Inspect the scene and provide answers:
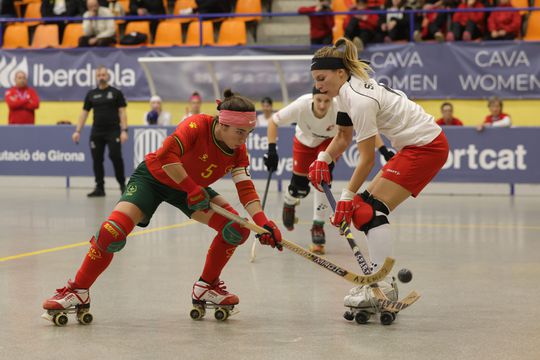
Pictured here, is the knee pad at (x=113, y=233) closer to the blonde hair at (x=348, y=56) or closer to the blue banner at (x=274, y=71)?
the blonde hair at (x=348, y=56)

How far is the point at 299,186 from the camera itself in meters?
9.76

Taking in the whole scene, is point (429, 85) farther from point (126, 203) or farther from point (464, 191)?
point (126, 203)

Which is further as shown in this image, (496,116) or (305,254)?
(496,116)

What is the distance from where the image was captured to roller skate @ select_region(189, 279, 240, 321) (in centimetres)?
612

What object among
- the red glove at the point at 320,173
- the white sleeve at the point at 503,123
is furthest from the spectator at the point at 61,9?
the red glove at the point at 320,173

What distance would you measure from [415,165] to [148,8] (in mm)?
15066

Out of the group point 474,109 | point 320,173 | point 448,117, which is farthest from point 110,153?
point 320,173

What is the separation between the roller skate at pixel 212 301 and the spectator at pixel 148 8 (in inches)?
579

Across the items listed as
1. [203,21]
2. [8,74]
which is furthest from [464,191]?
[8,74]

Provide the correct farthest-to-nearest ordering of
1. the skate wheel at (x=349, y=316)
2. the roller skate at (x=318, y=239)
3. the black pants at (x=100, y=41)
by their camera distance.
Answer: the black pants at (x=100, y=41) < the roller skate at (x=318, y=239) < the skate wheel at (x=349, y=316)

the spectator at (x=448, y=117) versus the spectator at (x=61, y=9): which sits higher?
the spectator at (x=61, y=9)

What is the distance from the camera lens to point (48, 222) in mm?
11719

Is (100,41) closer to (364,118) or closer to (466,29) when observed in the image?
(466,29)

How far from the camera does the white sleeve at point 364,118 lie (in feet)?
19.4
